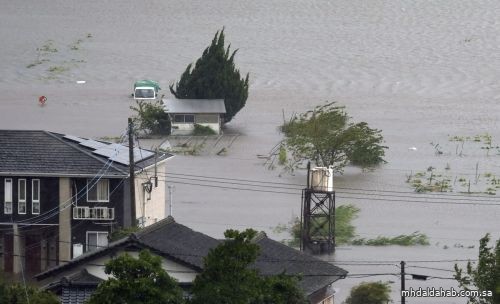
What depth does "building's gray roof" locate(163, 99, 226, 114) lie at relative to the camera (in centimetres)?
3073

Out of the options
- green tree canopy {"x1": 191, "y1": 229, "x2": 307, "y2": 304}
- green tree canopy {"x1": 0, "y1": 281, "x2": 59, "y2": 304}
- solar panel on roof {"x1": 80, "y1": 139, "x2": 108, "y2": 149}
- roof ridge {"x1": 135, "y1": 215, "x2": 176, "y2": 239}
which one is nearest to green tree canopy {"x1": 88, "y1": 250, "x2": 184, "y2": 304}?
green tree canopy {"x1": 191, "y1": 229, "x2": 307, "y2": 304}

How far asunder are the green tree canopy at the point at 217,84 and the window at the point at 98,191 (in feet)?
48.9

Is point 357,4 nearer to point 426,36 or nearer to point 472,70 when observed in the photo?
point 426,36

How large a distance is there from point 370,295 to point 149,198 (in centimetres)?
399

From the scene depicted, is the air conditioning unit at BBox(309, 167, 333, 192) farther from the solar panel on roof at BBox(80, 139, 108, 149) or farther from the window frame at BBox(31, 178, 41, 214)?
the window frame at BBox(31, 178, 41, 214)

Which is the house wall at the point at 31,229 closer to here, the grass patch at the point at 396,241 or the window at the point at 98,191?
the window at the point at 98,191

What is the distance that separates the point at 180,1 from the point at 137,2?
1.63 m

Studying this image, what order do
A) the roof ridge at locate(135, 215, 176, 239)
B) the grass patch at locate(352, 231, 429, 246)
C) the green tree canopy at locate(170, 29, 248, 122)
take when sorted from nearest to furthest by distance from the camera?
the roof ridge at locate(135, 215, 176, 239) < the grass patch at locate(352, 231, 429, 246) < the green tree canopy at locate(170, 29, 248, 122)

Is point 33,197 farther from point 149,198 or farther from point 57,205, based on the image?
point 149,198

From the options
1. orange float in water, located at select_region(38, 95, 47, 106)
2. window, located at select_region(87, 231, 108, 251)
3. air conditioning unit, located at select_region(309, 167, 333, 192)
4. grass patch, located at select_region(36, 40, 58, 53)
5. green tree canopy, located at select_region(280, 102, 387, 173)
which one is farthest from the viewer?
grass patch, located at select_region(36, 40, 58, 53)

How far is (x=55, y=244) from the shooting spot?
17062 millimetres

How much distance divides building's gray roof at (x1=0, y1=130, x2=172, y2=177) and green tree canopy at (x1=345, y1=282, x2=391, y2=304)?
343cm

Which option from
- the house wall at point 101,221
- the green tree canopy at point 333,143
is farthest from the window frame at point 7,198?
the green tree canopy at point 333,143

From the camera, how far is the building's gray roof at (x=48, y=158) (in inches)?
677
